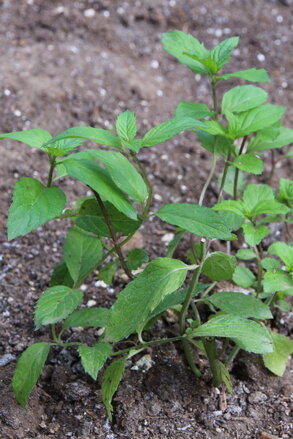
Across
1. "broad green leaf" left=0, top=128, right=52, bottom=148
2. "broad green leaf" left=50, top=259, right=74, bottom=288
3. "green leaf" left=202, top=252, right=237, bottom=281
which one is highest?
"broad green leaf" left=0, top=128, right=52, bottom=148

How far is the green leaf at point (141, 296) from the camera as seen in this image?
1471mm

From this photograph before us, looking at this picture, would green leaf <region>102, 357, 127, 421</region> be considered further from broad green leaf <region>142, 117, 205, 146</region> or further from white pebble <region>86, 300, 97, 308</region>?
broad green leaf <region>142, 117, 205, 146</region>

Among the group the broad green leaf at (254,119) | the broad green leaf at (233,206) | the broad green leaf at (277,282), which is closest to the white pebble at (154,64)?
the broad green leaf at (254,119)

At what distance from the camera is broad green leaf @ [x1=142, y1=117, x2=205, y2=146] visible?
1431mm

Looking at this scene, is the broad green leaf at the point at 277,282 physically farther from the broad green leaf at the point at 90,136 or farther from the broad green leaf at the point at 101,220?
the broad green leaf at the point at 90,136

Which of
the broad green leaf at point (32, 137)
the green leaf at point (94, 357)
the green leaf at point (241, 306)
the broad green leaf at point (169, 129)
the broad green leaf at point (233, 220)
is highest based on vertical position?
the broad green leaf at point (169, 129)

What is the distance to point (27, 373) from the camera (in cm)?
158

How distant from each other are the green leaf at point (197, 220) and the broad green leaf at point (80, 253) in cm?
36

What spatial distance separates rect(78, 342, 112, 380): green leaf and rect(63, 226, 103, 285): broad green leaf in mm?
212

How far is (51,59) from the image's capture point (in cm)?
297

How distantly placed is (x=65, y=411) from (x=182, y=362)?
0.36 metres

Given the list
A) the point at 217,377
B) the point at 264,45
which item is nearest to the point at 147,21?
the point at 264,45

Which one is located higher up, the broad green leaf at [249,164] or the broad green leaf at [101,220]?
the broad green leaf at [249,164]

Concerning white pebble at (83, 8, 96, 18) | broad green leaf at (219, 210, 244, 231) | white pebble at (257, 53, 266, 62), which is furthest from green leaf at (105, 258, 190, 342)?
white pebble at (83, 8, 96, 18)
